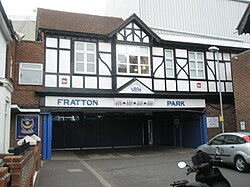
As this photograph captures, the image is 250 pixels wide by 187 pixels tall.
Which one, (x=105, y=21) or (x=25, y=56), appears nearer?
(x=25, y=56)

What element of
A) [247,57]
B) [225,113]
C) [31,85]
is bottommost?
[225,113]

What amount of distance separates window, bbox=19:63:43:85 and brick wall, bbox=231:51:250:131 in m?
11.0

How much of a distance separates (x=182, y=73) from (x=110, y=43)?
16.1 feet

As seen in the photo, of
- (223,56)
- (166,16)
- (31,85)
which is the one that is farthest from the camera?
(166,16)

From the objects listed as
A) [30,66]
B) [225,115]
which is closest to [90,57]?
[30,66]

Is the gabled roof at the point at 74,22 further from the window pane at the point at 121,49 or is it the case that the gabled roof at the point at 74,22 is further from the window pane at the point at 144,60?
the window pane at the point at 144,60

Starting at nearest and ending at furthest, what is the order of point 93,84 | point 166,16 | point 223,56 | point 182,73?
point 93,84 → point 182,73 → point 223,56 → point 166,16

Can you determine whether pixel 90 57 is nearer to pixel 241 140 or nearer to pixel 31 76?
pixel 31 76

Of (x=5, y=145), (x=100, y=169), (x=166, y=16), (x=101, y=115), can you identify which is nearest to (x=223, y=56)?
(x=166, y=16)

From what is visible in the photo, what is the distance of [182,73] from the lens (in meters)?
17.9

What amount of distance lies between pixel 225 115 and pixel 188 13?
11.8m

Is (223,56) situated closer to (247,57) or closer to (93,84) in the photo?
(247,57)

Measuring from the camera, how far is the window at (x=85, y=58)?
621 inches

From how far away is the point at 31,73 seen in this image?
15.0 metres
